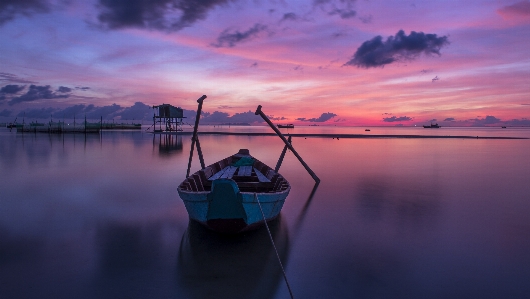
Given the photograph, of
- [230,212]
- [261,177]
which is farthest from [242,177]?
[230,212]

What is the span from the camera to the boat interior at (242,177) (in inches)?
401

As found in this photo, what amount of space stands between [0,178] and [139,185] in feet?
23.9

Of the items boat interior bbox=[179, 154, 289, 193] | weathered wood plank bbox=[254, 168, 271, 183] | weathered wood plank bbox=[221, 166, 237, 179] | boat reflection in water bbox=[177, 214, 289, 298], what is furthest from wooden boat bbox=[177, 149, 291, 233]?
weathered wood plank bbox=[221, 166, 237, 179]

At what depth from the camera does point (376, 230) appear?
9477mm

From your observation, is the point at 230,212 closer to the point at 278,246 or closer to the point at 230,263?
the point at 230,263

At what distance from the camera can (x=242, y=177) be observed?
12320 millimetres

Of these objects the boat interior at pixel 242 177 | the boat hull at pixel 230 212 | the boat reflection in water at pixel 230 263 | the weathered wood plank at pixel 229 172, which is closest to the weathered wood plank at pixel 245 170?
the boat interior at pixel 242 177

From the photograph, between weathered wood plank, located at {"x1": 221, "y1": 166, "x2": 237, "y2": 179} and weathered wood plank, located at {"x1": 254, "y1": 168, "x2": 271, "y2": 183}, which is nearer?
weathered wood plank, located at {"x1": 254, "y1": 168, "x2": 271, "y2": 183}

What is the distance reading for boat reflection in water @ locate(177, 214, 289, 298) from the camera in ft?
19.3

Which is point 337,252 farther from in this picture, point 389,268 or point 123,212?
point 123,212

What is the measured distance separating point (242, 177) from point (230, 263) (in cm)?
560

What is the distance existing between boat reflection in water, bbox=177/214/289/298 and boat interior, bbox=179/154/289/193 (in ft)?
4.72

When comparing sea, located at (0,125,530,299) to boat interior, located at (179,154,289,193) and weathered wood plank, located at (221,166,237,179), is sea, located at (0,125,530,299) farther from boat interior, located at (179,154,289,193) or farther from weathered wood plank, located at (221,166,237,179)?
weathered wood plank, located at (221,166,237,179)

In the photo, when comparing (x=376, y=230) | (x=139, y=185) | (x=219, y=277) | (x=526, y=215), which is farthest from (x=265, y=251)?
(x=139, y=185)
